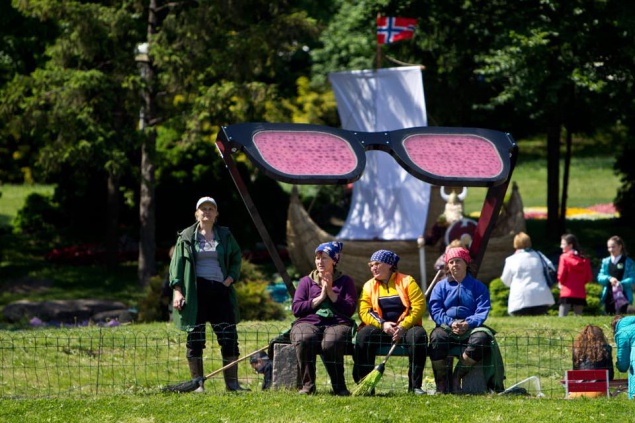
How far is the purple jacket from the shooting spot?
34.3 ft

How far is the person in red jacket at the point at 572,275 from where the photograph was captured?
15.6 meters

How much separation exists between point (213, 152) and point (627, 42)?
8902mm

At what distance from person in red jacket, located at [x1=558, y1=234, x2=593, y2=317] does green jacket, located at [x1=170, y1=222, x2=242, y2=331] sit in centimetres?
600

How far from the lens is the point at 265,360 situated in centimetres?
1135

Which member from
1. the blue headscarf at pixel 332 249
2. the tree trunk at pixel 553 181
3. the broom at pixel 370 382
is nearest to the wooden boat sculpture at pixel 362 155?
the blue headscarf at pixel 332 249

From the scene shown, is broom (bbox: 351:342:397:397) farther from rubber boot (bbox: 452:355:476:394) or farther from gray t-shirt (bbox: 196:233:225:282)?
gray t-shirt (bbox: 196:233:225:282)

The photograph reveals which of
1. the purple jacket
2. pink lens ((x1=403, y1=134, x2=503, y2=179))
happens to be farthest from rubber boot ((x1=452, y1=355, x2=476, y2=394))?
pink lens ((x1=403, y1=134, x2=503, y2=179))

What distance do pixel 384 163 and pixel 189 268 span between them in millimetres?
13663

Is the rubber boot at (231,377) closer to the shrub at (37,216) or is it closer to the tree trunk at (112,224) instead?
the tree trunk at (112,224)

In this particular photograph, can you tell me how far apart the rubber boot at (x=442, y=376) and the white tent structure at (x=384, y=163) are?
13033mm

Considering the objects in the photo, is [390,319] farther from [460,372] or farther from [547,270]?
[547,270]

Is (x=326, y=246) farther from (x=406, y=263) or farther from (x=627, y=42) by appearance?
(x=627, y=42)

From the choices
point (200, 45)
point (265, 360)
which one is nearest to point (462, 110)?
point (200, 45)

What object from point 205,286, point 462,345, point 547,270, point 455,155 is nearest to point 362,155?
point 455,155
